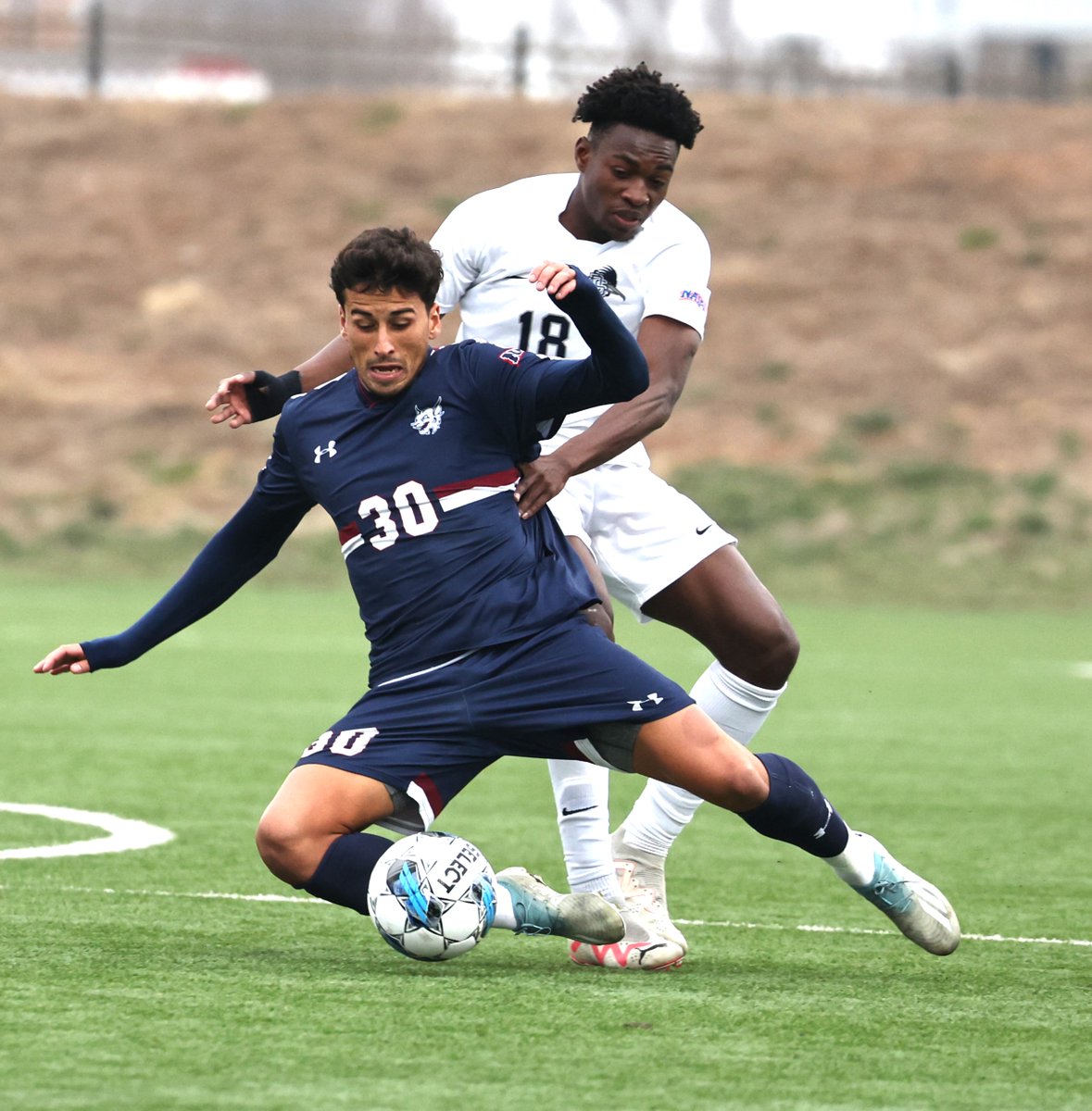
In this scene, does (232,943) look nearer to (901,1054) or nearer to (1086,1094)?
(901,1054)

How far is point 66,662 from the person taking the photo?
5285 millimetres

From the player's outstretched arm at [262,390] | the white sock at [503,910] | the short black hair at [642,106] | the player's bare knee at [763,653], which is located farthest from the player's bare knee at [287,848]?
the short black hair at [642,106]

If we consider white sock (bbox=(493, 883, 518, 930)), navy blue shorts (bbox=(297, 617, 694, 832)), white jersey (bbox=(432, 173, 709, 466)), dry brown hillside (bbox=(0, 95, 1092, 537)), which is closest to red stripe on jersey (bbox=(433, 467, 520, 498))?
navy blue shorts (bbox=(297, 617, 694, 832))

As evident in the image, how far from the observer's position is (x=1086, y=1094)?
3830 mm

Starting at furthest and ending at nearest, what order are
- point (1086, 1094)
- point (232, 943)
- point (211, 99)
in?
point (211, 99), point (232, 943), point (1086, 1094)

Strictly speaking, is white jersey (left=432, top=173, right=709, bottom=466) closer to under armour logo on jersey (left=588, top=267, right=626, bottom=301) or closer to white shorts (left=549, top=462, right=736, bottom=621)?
under armour logo on jersey (left=588, top=267, right=626, bottom=301)

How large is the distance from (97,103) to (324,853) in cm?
3195

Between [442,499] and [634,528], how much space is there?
38.2 inches

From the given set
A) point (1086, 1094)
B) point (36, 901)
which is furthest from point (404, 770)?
point (1086, 1094)

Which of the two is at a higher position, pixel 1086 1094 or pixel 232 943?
pixel 1086 1094

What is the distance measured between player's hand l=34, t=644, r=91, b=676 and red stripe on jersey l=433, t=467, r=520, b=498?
3.10ft

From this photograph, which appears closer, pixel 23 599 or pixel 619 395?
pixel 619 395

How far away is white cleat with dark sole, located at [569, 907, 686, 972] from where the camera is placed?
520 cm

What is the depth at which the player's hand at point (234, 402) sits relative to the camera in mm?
5367
